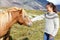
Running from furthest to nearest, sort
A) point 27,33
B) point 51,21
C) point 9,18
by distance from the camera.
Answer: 1. point 27,33
2. point 9,18
3. point 51,21

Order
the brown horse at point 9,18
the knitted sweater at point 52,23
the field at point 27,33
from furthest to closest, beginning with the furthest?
the field at point 27,33 < the brown horse at point 9,18 < the knitted sweater at point 52,23

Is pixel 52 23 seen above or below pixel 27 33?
above

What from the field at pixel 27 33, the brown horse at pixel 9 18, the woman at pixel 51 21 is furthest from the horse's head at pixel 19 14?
the field at pixel 27 33

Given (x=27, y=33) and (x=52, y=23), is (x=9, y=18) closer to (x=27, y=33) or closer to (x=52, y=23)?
(x=52, y=23)

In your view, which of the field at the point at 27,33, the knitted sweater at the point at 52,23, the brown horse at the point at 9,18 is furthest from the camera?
the field at the point at 27,33

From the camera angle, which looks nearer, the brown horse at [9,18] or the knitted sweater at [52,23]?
the knitted sweater at [52,23]

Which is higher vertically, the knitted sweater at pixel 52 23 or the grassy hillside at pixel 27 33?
the knitted sweater at pixel 52 23

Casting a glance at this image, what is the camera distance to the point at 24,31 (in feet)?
32.4

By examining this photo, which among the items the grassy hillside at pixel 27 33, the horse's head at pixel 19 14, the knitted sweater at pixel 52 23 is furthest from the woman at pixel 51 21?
the grassy hillside at pixel 27 33

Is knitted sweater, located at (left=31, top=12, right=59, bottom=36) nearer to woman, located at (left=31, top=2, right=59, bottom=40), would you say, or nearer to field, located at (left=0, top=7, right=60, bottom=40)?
woman, located at (left=31, top=2, right=59, bottom=40)

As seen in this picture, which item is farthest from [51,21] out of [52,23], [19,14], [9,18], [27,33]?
[27,33]

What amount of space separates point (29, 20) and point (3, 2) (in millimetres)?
5507

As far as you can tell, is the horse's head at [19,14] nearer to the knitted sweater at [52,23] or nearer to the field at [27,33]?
the knitted sweater at [52,23]

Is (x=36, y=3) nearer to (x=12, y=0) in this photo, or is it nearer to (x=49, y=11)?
(x=12, y=0)
